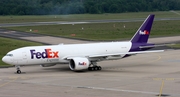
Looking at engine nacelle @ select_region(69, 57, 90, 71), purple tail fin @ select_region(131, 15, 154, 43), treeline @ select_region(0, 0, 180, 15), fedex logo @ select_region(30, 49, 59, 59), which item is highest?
treeline @ select_region(0, 0, 180, 15)

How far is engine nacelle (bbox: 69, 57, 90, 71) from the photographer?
139ft

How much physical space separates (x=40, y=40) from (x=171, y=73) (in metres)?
38.8

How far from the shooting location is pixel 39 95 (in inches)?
1186

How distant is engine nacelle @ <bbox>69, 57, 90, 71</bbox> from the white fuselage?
42.7 inches

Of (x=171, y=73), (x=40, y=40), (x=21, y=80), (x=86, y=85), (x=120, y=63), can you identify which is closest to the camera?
(x=86, y=85)

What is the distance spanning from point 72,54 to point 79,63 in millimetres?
2063

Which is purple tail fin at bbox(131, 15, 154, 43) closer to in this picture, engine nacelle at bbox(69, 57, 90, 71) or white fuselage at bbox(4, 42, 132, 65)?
white fuselage at bbox(4, 42, 132, 65)

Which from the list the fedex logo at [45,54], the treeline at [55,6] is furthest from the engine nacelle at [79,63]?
the treeline at [55,6]

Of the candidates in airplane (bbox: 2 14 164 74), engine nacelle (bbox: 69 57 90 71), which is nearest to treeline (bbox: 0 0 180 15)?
airplane (bbox: 2 14 164 74)

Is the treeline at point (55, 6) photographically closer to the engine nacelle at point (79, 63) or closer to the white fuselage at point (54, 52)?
the white fuselage at point (54, 52)

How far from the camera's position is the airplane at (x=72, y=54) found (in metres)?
42.3

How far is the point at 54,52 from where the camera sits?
43.4 metres

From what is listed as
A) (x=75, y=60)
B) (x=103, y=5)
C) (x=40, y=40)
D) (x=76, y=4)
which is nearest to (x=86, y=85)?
(x=75, y=60)

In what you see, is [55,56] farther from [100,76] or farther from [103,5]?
[103,5]
